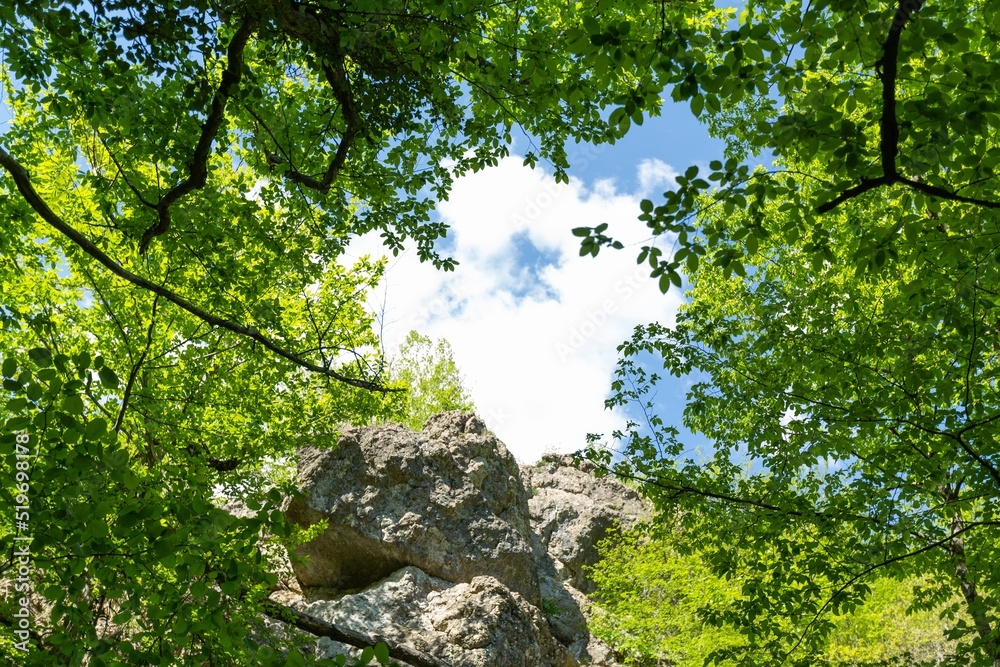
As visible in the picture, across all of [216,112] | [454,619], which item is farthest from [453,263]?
[454,619]

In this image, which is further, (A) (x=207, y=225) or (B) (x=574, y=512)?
(B) (x=574, y=512)

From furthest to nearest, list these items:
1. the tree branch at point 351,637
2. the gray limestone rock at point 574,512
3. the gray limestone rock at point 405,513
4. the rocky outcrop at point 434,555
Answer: the gray limestone rock at point 574,512, the gray limestone rock at point 405,513, the rocky outcrop at point 434,555, the tree branch at point 351,637

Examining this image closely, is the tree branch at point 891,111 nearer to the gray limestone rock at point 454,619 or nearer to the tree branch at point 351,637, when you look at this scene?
the tree branch at point 351,637

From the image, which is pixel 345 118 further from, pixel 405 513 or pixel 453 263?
pixel 405 513

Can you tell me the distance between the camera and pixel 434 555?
1845cm

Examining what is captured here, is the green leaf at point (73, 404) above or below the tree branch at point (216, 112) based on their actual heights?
below

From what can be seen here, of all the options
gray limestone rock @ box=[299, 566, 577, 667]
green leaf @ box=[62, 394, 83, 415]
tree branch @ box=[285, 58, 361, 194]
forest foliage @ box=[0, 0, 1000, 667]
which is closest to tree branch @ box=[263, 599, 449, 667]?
gray limestone rock @ box=[299, 566, 577, 667]

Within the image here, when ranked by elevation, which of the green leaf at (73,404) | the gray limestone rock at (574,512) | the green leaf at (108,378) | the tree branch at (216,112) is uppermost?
the gray limestone rock at (574,512)

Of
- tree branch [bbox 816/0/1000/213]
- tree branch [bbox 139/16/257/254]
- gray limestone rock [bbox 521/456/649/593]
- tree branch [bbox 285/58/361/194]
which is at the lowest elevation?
tree branch [bbox 816/0/1000/213]

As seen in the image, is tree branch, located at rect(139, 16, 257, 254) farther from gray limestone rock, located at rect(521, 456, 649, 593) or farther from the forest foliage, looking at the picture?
gray limestone rock, located at rect(521, 456, 649, 593)

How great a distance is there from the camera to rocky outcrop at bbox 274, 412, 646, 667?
15992 millimetres

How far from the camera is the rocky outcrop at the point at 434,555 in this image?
52.5 ft

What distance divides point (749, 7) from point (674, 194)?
19.6 feet

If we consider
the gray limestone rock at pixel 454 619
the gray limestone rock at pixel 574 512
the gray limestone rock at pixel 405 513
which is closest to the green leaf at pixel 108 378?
the gray limestone rock at pixel 454 619
